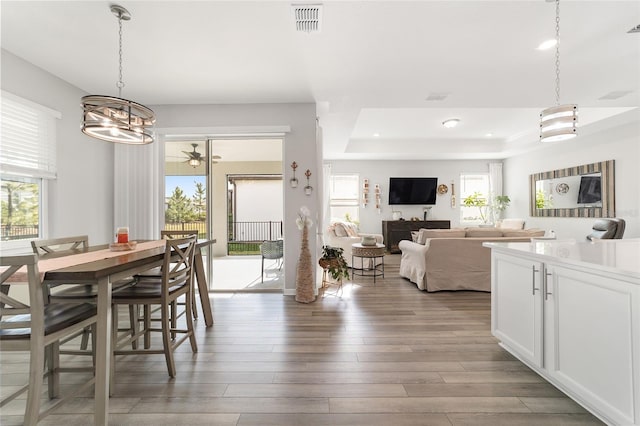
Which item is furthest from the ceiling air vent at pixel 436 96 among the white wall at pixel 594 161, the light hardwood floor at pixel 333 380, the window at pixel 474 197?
the window at pixel 474 197

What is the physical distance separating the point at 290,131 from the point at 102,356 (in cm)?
331

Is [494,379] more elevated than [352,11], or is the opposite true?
[352,11]

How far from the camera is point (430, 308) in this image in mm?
3533

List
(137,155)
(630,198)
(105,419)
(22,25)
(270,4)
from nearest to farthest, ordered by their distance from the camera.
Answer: (105,419)
(270,4)
(22,25)
(137,155)
(630,198)

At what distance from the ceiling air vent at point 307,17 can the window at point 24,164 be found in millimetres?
2868

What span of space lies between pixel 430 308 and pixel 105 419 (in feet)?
10.3

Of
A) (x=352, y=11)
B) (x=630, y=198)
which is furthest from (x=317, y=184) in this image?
(x=630, y=198)

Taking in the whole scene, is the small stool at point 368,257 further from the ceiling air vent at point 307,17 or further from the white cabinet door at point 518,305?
the ceiling air vent at point 307,17

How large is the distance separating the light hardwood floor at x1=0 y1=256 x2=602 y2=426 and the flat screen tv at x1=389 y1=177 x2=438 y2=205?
560 centimetres

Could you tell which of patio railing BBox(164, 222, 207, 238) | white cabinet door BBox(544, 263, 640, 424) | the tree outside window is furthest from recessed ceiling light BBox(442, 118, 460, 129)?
the tree outside window

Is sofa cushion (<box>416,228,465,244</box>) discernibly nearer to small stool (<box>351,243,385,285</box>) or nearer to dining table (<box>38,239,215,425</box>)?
small stool (<box>351,243,385,285</box>)

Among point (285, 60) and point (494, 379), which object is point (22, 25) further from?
point (494, 379)

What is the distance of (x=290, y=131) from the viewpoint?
421 centimetres

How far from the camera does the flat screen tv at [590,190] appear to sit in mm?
5914
